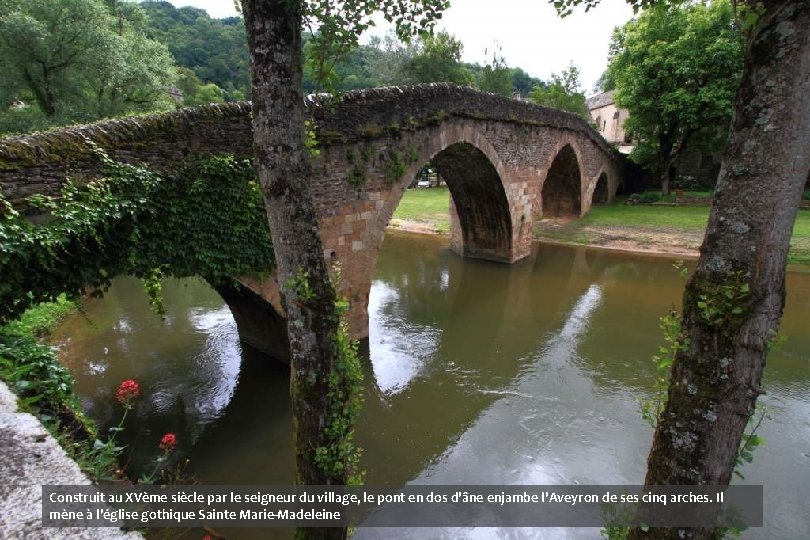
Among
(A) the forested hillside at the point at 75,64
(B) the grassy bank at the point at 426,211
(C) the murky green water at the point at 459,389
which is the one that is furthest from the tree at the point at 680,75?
(A) the forested hillside at the point at 75,64

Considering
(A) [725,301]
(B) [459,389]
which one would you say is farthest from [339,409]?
(B) [459,389]

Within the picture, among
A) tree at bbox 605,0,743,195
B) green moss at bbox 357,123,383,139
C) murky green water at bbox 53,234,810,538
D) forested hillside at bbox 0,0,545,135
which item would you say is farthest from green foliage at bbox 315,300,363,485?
tree at bbox 605,0,743,195

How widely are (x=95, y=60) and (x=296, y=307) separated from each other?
1584cm

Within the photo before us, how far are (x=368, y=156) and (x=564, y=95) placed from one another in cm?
3083

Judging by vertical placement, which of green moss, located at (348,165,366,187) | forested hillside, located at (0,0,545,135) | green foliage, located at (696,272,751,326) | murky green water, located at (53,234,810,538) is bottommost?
murky green water, located at (53,234,810,538)

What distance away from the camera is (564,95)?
33562 millimetres

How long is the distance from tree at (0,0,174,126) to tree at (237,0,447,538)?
14904 millimetres

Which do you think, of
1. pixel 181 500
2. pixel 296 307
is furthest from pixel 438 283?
pixel 296 307

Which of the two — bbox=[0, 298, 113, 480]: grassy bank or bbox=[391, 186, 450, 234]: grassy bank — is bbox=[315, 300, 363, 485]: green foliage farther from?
bbox=[391, 186, 450, 234]: grassy bank

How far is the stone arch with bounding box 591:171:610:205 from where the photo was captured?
76.2ft

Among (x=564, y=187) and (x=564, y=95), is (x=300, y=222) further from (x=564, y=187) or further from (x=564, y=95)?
(x=564, y=95)

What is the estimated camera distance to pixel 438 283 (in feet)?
43.6

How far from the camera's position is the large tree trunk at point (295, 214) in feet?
9.12

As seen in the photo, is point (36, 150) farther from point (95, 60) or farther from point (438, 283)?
point (95, 60)
